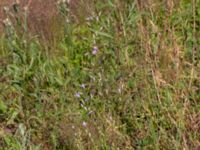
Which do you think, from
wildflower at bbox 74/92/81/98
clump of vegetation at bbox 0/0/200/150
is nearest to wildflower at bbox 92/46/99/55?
clump of vegetation at bbox 0/0/200/150

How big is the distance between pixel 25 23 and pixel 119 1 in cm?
66

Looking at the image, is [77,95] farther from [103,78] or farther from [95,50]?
[95,50]

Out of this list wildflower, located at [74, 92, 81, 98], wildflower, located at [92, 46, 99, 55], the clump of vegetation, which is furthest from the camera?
wildflower, located at [92, 46, 99, 55]

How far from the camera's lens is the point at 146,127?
11.3 ft

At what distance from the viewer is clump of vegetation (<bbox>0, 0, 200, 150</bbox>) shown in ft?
11.2

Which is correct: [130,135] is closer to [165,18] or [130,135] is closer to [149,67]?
[149,67]

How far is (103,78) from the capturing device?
12.1ft

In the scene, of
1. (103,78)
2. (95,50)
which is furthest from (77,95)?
(95,50)

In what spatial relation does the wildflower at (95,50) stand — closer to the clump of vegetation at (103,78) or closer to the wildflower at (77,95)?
the clump of vegetation at (103,78)

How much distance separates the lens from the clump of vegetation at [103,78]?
11.2ft

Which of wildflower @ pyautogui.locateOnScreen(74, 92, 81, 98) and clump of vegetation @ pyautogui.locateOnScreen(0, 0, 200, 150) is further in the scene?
wildflower @ pyautogui.locateOnScreen(74, 92, 81, 98)

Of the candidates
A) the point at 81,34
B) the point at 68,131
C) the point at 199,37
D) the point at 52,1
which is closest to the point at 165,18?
the point at 199,37

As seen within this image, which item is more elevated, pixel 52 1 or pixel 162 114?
pixel 52 1

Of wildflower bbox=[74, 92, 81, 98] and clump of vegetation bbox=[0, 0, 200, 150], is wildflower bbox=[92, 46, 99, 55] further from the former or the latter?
wildflower bbox=[74, 92, 81, 98]
